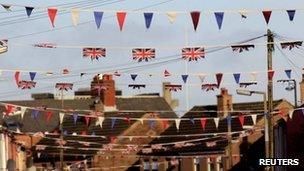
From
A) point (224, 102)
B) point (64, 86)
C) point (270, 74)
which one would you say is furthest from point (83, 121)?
point (270, 74)

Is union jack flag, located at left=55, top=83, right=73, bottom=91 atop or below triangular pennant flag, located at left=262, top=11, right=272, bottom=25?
below

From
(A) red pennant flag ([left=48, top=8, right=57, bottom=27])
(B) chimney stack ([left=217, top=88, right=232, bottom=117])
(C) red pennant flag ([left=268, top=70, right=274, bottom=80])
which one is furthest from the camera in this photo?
(B) chimney stack ([left=217, top=88, right=232, bottom=117])

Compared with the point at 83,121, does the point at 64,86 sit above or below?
below

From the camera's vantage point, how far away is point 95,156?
68.6 metres

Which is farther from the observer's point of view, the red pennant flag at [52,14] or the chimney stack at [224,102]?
the chimney stack at [224,102]

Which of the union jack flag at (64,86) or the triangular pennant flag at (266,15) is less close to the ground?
the triangular pennant flag at (266,15)

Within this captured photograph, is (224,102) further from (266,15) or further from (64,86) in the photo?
(266,15)

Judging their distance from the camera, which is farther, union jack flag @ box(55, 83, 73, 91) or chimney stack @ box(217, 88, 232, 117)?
chimney stack @ box(217, 88, 232, 117)

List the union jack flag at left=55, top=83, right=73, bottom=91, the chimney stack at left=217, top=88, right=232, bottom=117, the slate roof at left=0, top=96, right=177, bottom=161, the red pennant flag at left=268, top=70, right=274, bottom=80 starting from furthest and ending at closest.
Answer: the slate roof at left=0, top=96, right=177, bottom=161 < the chimney stack at left=217, top=88, right=232, bottom=117 < the union jack flag at left=55, top=83, right=73, bottom=91 < the red pennant flag at left=268, top=70, right=274, bottom=80

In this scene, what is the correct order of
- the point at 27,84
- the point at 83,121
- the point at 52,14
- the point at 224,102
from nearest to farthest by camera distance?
1. the point at 52,14
2. the point at 27,84
3. the point at 224,102
4. the point at 83,121

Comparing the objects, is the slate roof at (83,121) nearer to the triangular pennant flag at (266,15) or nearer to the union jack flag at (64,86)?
the union jack flag at (64,86)

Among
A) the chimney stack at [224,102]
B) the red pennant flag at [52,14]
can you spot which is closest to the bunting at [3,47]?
the red pennant flag at [52,14]

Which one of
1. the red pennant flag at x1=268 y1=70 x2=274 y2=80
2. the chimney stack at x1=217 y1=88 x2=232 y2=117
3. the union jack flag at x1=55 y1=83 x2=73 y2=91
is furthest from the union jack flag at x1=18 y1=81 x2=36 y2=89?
the chimney stack at x1=217 y1=88 x2=232 y2=117

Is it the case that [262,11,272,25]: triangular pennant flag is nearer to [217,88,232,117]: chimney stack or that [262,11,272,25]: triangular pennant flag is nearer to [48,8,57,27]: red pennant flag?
[48,8,57,27]: red pennant flag
